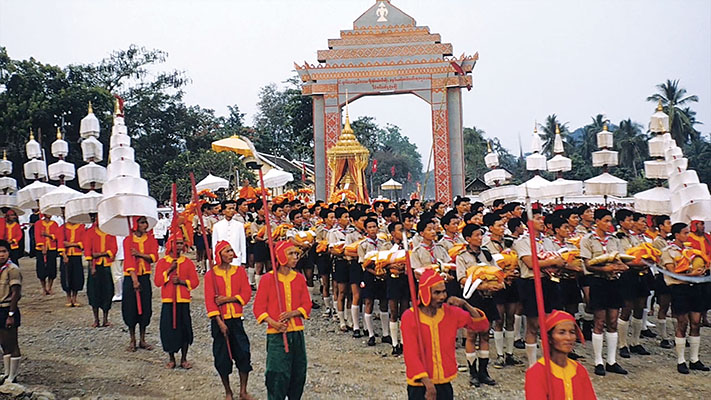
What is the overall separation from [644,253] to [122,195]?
619 cm

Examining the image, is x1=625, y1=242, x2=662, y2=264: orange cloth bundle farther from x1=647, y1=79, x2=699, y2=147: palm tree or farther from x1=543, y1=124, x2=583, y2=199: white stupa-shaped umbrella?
x1=647, y1=79, x2=699, y2=147: palm tree

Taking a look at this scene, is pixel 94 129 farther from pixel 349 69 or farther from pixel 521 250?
pixel 349 69

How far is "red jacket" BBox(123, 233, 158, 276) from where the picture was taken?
25.0 feet

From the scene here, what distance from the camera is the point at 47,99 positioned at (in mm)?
20328

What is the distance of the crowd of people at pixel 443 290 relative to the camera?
13.4 feet

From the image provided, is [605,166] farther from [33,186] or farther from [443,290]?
[33,186]

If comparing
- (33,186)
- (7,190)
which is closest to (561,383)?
(33,186)

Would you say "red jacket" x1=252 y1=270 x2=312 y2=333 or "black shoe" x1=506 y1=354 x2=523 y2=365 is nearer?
"red jacket" x1=252 y1=270 x2=312 y2=333

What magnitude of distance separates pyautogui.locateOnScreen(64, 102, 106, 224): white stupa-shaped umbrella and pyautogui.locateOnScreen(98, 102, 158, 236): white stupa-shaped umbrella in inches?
48.9

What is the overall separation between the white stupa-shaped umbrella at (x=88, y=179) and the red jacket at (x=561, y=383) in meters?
7.16

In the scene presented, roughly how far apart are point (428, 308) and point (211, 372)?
3.91 metres

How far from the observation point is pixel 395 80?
2141 cm

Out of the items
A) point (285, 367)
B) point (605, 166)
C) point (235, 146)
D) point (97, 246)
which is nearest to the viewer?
point (285, 367)

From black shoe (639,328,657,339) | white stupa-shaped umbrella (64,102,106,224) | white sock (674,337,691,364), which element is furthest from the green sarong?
black shoe (639,328,657,339)
